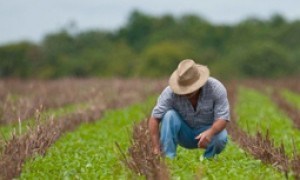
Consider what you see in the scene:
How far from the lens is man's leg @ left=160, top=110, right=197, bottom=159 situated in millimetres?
7621

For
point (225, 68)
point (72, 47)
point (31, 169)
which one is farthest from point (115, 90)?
point (72, 47)

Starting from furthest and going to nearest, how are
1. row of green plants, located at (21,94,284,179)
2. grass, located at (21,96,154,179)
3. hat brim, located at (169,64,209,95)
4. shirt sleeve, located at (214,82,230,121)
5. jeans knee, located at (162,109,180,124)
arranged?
jeans knee, located at (162,109,180,124)
shirt sleeve, located at (214,82,230,121)
hat brim, located at (169,64,209,95)
grass, located at (21,96,154,179)
row of green plants, located at (21,94,284,179)

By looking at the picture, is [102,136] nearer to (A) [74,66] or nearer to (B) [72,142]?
(B) [72,142]

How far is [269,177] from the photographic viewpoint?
629 cm

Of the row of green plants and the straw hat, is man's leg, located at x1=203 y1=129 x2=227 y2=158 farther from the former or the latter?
the straw hat

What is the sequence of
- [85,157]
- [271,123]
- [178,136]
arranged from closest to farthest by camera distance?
[178,136] → [85,157] → [271,123]

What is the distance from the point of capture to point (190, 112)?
25.3ft

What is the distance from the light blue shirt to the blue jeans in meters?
0.07

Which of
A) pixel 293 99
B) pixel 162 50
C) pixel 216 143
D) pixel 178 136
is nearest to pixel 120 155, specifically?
pixel 178 136

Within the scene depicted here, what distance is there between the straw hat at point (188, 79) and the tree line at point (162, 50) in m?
43.8

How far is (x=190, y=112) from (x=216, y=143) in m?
0.45

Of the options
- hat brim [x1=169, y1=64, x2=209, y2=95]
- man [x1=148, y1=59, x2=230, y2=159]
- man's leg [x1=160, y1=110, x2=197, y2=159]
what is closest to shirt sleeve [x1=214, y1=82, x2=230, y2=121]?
man [x1=148, y1=59, x2=230, y2=159]

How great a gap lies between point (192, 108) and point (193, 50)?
202ft

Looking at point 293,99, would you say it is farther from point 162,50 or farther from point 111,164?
point 162,50
